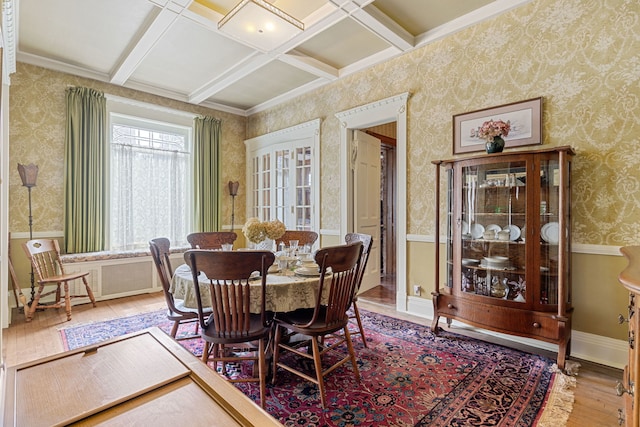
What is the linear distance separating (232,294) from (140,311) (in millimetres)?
2566

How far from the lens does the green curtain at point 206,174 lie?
5352 millimetres

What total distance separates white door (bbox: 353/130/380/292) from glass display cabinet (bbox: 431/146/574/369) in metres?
1.47

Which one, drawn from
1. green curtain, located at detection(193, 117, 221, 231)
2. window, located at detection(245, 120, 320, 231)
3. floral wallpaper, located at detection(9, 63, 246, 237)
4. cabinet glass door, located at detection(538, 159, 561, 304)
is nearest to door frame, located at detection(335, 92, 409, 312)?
window, located at detection(245, 120, 320, 231)

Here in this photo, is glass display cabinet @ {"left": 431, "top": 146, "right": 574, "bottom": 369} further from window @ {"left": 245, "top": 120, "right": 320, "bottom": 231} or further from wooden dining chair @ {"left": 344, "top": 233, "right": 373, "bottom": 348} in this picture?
window @ {"left": 245, "top": 120, "right": 320, "bottom": 231}

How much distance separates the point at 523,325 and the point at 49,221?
5.36 meters

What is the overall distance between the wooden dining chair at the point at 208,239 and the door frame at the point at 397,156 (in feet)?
5.46

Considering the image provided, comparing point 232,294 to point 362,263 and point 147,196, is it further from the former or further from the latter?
point 147,196

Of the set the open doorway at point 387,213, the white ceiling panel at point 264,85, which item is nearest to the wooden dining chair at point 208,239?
the white ceiling panel at point 264,85

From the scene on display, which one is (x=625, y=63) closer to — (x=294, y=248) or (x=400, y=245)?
(x=400, y=245)

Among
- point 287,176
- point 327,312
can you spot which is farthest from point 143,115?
point 327,312

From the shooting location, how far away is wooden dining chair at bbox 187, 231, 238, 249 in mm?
3099

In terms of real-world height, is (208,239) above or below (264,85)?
below

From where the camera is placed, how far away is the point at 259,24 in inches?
110

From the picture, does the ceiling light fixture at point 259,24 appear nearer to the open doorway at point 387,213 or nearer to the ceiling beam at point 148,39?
the ceiling beam at point 148,39
